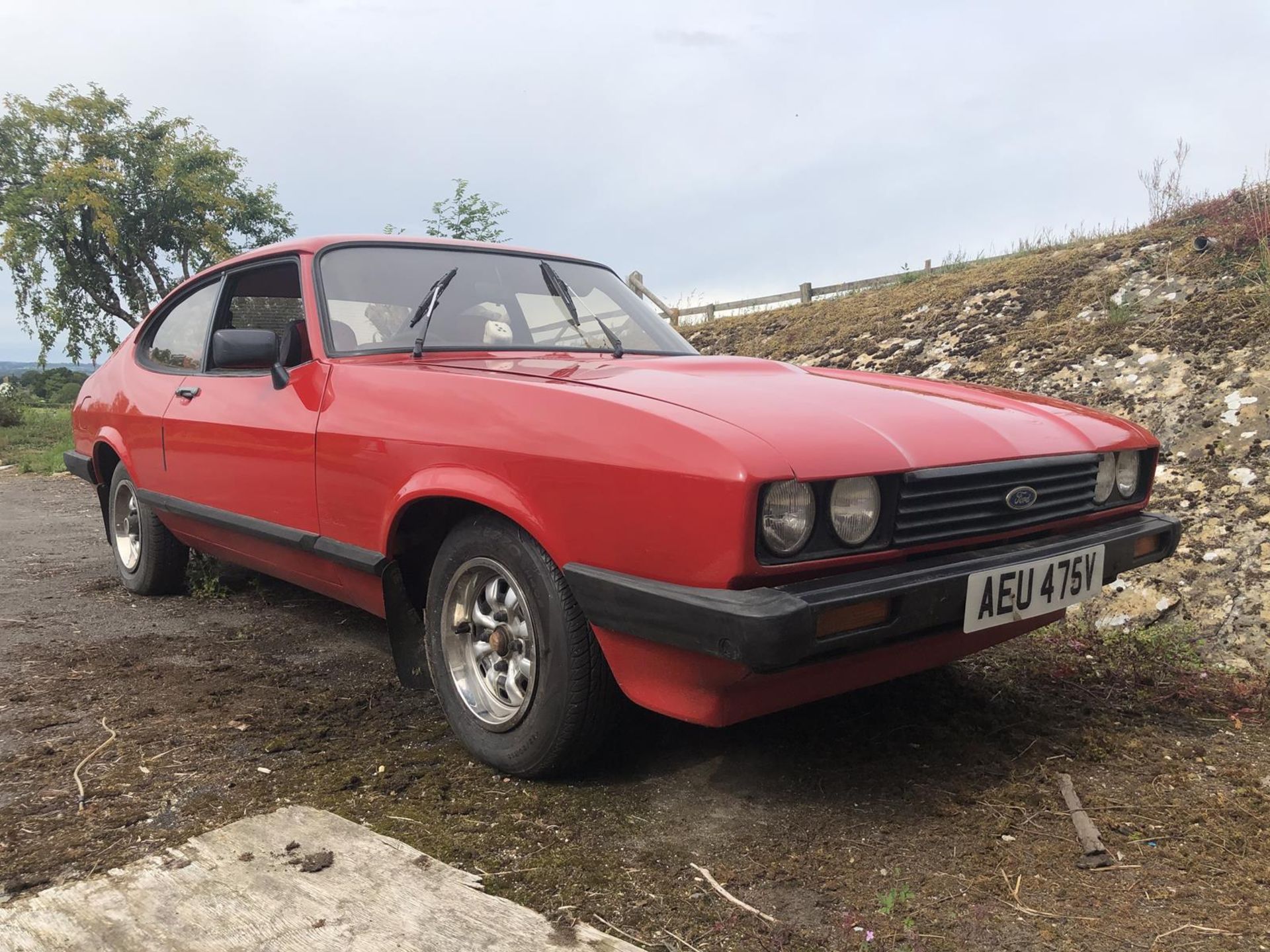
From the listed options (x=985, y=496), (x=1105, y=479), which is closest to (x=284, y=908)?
(x=985, y=496)

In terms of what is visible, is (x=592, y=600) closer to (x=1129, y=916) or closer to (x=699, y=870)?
(x=699, y=870)

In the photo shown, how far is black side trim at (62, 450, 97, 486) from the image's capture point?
15.6 feet

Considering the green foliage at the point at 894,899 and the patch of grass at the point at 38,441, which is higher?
the patch of grass at the point at 38,441

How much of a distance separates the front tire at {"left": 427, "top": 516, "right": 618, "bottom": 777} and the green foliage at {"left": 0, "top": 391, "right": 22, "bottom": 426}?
18173mm

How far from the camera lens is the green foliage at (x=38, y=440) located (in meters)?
11.7

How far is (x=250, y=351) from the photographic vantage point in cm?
305

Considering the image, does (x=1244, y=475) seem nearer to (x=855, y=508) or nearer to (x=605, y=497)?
(x=855, y=508)

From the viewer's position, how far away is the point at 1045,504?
230 cm

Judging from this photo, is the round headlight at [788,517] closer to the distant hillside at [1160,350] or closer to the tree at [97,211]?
the distant hillside at [1160,350]

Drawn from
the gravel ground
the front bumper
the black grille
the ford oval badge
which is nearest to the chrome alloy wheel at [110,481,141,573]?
the gravel ground

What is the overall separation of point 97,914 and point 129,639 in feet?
7.37

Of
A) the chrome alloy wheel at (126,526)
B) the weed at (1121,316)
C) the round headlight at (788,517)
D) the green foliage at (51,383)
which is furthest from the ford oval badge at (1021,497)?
the green foliage at (51,383)

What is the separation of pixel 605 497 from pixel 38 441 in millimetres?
16097

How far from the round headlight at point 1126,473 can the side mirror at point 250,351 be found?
2.65m
